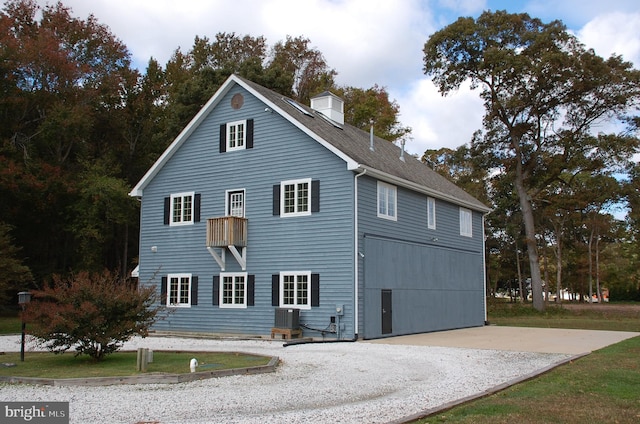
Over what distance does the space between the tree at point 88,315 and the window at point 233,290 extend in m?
8.18

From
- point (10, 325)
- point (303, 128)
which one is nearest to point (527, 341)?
point (303, 128)

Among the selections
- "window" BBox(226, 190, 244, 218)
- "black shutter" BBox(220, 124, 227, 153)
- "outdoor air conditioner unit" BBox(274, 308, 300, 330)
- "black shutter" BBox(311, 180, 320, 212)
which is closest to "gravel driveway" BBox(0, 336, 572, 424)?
"outdoor air conditioner unit" BBox(274, 308, 300, 330)

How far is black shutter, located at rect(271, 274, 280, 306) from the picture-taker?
20859 mm

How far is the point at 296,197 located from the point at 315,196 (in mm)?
835

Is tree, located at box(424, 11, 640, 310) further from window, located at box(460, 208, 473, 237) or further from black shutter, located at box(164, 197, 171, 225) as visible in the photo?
black shutter, located at box(164, 197, 171, 225)

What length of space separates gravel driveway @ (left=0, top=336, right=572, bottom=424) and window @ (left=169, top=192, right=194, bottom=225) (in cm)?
1060

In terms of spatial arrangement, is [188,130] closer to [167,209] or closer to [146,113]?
[167,209]

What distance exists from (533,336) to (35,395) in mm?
16055

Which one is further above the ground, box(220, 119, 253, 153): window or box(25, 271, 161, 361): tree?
box(220, 119, 253, 153): window

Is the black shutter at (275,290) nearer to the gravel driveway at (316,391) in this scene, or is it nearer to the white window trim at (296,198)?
the white window trim at (296,198)

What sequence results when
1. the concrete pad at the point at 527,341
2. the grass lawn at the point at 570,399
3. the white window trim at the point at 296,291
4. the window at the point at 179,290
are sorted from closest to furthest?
the grass lawn at the point at 570,399 < the concrete pad at the point at 527,341 < the white window trim at the point at 296,291 < the window at the point at 179,290

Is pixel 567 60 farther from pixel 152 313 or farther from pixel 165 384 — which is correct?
pixel 165 384

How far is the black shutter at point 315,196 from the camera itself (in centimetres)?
2052

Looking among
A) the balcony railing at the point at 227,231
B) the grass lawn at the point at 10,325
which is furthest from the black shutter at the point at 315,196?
the grass lawn at the point at 10,325
